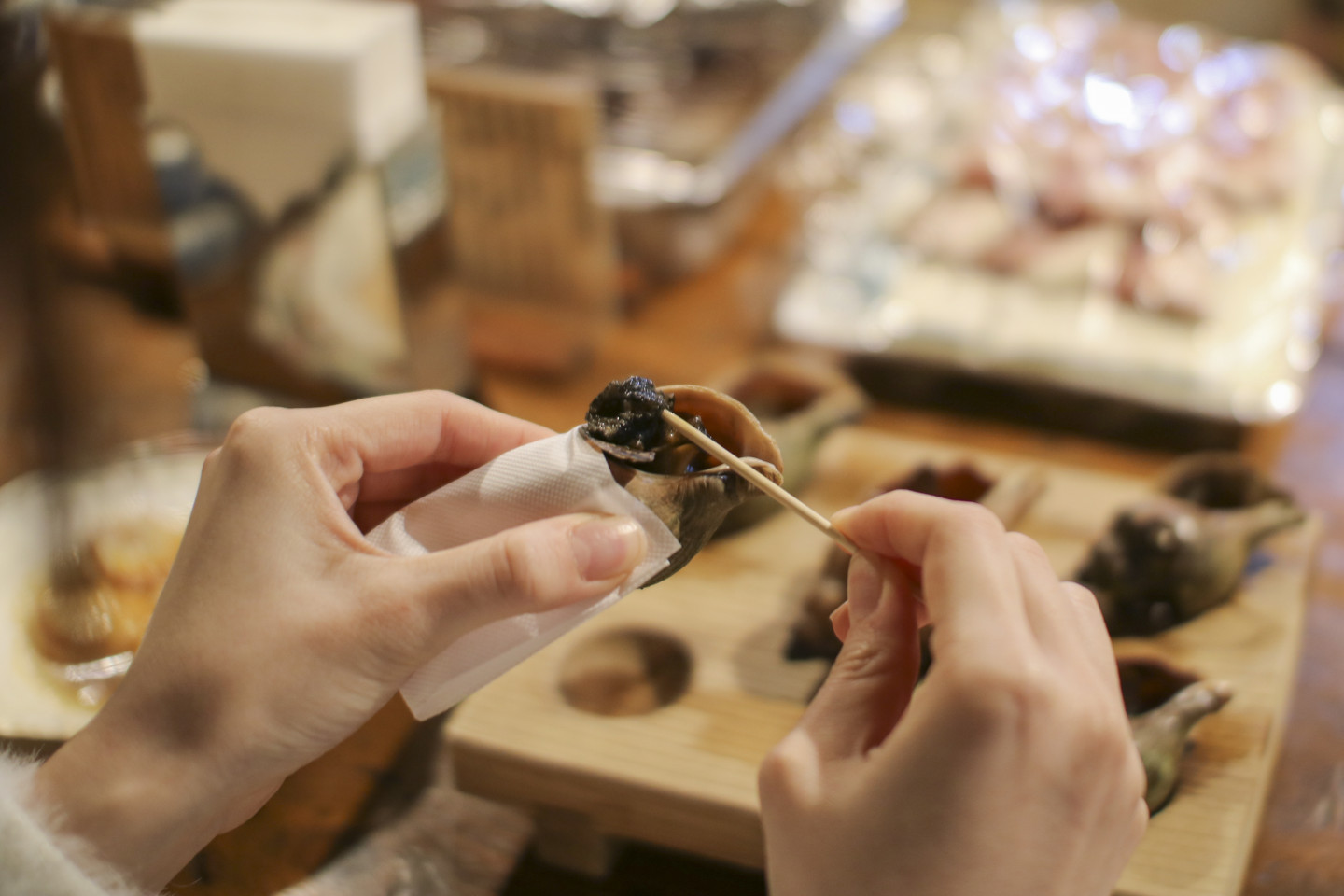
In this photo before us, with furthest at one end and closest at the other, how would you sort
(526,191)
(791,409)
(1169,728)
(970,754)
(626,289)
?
(626,289) → (526,191) → (791,409) → (1169,728) → (970,754)

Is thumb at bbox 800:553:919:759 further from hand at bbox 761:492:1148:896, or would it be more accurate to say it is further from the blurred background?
the blurred background

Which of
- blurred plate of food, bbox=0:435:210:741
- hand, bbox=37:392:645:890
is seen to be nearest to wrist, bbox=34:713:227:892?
hand, bbox=37:392:645:890

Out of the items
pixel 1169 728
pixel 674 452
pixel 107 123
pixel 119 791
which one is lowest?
pixel 1169 728

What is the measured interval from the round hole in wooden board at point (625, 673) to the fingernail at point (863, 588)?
27cm

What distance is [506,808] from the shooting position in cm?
79

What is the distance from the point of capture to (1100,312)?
1324mm

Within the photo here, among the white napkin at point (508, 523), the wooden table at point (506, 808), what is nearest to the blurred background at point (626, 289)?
the wooden table at point (506, 808)

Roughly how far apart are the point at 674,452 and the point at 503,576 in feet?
0.42

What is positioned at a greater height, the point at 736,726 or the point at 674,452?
the point at 674,452

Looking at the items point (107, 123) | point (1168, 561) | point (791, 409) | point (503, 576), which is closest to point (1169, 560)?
point (1168, 561)

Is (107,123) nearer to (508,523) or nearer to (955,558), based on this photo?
(508,523)

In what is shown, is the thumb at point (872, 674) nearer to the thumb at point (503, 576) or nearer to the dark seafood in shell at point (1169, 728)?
the thumb at point (503, 576)

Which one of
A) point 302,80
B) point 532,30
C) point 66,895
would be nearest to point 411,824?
point 66,895

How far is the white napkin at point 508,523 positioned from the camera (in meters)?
0.55
